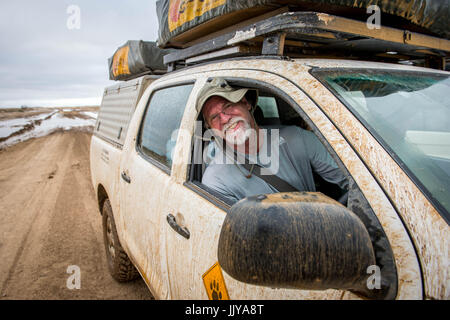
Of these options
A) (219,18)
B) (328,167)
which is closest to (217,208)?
(328,167)

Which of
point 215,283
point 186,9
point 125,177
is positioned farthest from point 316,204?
point 125,177

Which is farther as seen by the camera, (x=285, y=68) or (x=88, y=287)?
(x=88, y=287)

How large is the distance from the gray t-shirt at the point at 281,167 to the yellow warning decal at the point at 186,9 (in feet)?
2.58

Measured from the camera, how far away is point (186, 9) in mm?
1855

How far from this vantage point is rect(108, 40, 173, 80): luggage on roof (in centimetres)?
375

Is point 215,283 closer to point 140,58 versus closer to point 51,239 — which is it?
point 140,58

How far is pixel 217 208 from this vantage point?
1.30m

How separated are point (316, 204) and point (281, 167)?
95 centimetres

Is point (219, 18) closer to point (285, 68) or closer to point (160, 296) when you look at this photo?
point (285, 68)

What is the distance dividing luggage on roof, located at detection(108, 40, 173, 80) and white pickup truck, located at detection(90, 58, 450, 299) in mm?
1668

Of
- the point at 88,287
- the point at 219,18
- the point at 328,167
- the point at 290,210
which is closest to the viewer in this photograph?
the point at 290,210

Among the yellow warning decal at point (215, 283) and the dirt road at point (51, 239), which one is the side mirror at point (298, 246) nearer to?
the yellow warning decal at point (215, 283)
